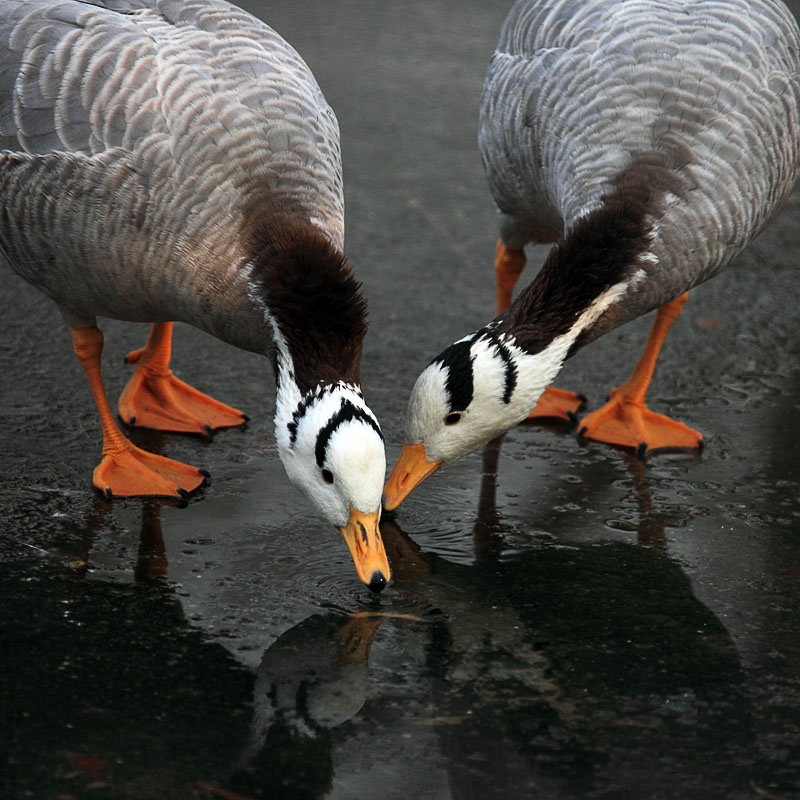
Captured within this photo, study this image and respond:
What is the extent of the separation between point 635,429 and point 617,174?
1368mm

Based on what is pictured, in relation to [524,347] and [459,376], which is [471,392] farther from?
[524,347]

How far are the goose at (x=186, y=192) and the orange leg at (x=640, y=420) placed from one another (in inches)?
69.4

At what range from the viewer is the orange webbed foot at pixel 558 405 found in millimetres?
5609

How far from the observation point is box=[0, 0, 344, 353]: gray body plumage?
4215mm

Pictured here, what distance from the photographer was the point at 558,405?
566 cm

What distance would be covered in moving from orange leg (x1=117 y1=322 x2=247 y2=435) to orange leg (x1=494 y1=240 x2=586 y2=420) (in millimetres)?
1533

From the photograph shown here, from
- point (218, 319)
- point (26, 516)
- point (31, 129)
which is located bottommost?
point (26, 516)

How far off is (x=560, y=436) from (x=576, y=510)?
787 millimetres

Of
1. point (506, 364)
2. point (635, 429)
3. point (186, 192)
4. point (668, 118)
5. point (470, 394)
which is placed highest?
point (668, 118)

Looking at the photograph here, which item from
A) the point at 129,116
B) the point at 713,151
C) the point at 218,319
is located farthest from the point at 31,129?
the point at 713,151

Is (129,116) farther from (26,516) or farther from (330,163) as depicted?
(26,516)

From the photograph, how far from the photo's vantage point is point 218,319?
4.32 metres

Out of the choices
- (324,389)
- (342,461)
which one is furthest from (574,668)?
(324,389)

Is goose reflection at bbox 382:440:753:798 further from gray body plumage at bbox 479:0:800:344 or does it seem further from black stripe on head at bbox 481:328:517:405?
gray body plumage at bbox 479:0:800:344
